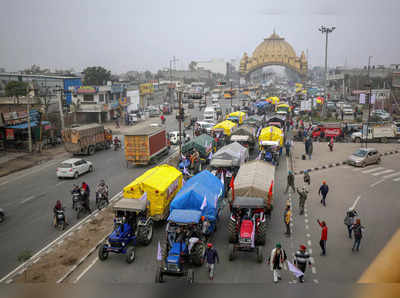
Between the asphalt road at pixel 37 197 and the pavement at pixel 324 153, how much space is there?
12071 mm

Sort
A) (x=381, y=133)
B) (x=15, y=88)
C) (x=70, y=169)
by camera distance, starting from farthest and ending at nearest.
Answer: (x=15, y=88)
(x=381, y=133)
(x=70, y=169)

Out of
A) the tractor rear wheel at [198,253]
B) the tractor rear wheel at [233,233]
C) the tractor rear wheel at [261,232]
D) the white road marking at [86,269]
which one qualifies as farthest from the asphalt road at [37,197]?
the tractor rear wheel at [261,232]

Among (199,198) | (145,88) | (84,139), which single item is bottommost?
(199,198)

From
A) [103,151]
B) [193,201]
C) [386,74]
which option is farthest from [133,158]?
[386,74]

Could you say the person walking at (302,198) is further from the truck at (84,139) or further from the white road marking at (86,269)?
the truck at (84,139)

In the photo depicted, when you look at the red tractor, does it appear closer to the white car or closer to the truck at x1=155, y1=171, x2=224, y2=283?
the truck at x1=155, y1=171, x2=224, y2=283

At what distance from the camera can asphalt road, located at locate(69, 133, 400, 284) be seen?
32.6 feet

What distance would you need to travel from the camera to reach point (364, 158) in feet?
76.2

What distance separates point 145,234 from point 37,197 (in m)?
9.32

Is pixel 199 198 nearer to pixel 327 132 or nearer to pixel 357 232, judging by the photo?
pixel 357 232

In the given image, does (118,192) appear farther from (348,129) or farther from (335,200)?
(348,129)

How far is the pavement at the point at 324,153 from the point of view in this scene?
81.1 feet

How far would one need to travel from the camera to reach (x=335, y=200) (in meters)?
16.7

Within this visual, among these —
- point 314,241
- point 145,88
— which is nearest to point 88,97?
point 145,88
